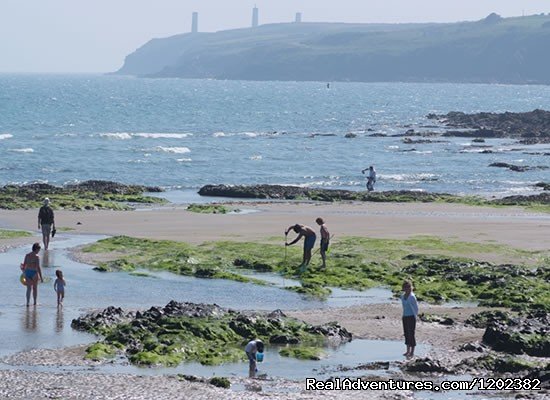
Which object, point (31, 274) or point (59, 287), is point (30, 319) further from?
point (31, 274)

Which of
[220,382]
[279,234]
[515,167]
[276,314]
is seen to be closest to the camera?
[220,382]

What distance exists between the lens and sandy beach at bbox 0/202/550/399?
17.4m

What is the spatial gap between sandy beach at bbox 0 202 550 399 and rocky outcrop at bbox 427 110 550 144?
50.7 meters

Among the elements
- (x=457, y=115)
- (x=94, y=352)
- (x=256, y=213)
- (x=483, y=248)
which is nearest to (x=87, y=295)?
(x=94, y=352)

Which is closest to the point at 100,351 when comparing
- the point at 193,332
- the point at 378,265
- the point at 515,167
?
the point at 193,332

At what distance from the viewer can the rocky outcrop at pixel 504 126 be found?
98062 millimetres

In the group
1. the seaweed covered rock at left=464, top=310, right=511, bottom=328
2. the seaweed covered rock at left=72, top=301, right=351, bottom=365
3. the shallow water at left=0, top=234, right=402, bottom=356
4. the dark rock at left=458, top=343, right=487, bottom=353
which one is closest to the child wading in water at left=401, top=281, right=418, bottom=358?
the dark rock at left=458, top=343, right=487, bottom=353

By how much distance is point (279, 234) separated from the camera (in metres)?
36.6

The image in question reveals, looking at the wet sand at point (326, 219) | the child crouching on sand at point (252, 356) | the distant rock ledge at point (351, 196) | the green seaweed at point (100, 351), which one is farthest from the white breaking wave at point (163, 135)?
the child crouching on sand at point (252, 356)

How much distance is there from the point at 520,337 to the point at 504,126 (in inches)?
3542

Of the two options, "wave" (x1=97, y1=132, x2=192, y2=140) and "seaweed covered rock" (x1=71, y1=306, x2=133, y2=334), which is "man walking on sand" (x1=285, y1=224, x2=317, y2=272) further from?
"wave" (x1=97, y1=132, x2=192, y2=140)

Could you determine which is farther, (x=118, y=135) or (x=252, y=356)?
(x=118, y=135)

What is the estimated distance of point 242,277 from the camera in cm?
2839

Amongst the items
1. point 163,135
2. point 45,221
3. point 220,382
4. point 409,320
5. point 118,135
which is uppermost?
point 409,320
